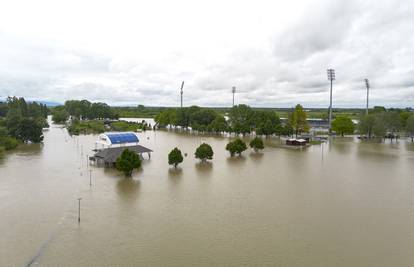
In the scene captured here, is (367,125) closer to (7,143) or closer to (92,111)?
(7,143)

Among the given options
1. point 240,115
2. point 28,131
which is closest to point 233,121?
point 240,115

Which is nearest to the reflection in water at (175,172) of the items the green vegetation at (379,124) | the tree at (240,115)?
the tree at (240,115)

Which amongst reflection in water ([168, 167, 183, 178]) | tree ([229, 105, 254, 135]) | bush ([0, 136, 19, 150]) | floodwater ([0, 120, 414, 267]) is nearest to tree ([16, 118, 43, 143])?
bush ([0, 136, 19, 150])

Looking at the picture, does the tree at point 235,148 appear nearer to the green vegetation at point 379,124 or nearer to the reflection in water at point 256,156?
the reflection in water at point 256,156

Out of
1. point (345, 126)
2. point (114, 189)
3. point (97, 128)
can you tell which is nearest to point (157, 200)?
point (114, 189)

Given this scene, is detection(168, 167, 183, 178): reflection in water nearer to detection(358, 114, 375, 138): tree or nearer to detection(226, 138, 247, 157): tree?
detection(226, 138, 247, 157): tree

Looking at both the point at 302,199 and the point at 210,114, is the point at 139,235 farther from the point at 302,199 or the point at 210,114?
the point at 210,114
